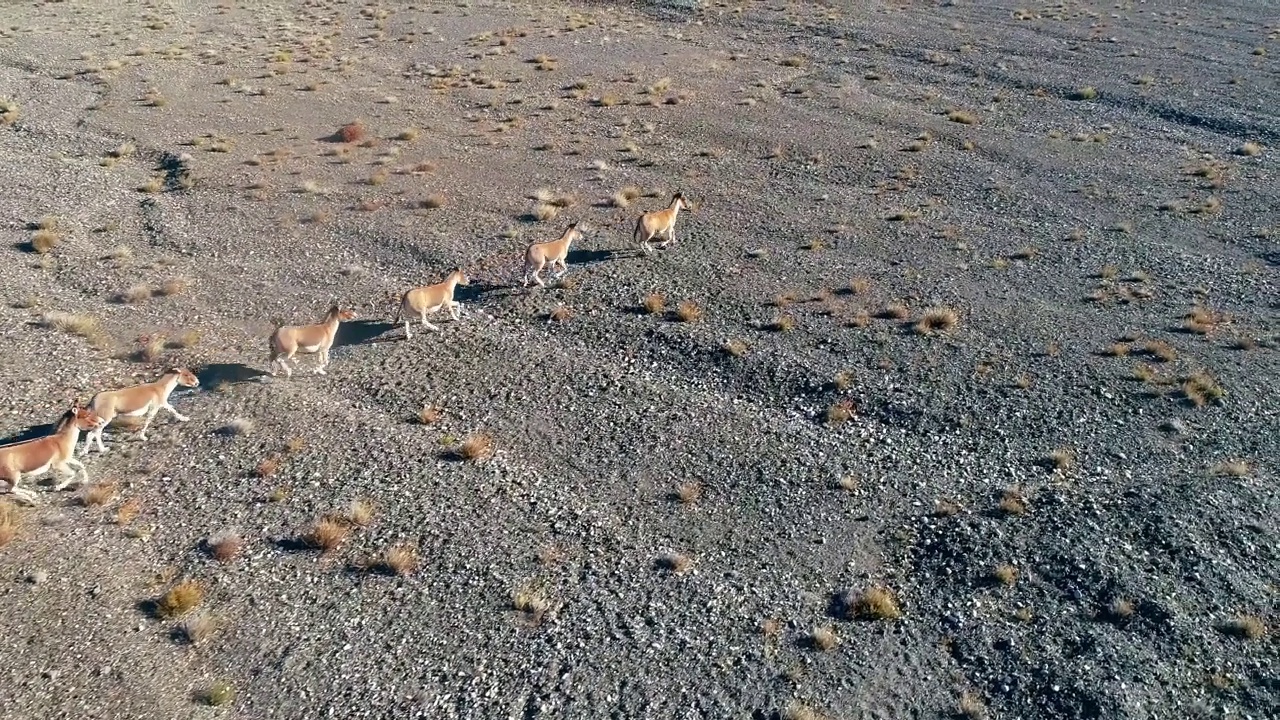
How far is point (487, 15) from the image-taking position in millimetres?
51750

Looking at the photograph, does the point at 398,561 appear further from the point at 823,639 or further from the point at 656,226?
the point at 656,226

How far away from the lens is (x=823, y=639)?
11578mm

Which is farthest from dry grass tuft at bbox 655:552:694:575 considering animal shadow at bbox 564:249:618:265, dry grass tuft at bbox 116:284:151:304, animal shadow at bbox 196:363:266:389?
dry grass tuft at bbox 116:284:151:304

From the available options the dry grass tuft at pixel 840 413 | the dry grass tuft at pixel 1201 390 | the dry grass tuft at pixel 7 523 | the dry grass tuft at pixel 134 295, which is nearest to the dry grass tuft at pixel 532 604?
the dry grass tuft at pixel 840 413

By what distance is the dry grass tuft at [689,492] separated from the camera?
47.0ft

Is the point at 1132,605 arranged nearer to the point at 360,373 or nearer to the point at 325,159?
the point at 360,373

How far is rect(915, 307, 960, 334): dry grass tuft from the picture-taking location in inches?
749

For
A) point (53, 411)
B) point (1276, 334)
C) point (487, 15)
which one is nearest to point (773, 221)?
point (1276, 334)

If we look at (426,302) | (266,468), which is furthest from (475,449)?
(426,302)

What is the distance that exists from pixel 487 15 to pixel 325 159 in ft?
85.1

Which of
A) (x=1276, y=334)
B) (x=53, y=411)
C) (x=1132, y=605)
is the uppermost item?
(x=1276, y=334)

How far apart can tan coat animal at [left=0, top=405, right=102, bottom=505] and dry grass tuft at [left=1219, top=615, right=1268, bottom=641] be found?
53.7ft

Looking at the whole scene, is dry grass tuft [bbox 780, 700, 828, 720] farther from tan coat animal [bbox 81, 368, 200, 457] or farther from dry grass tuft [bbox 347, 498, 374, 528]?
tan coat animal [bbox 81, 368, 200, 457]

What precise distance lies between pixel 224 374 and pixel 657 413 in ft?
27.6
